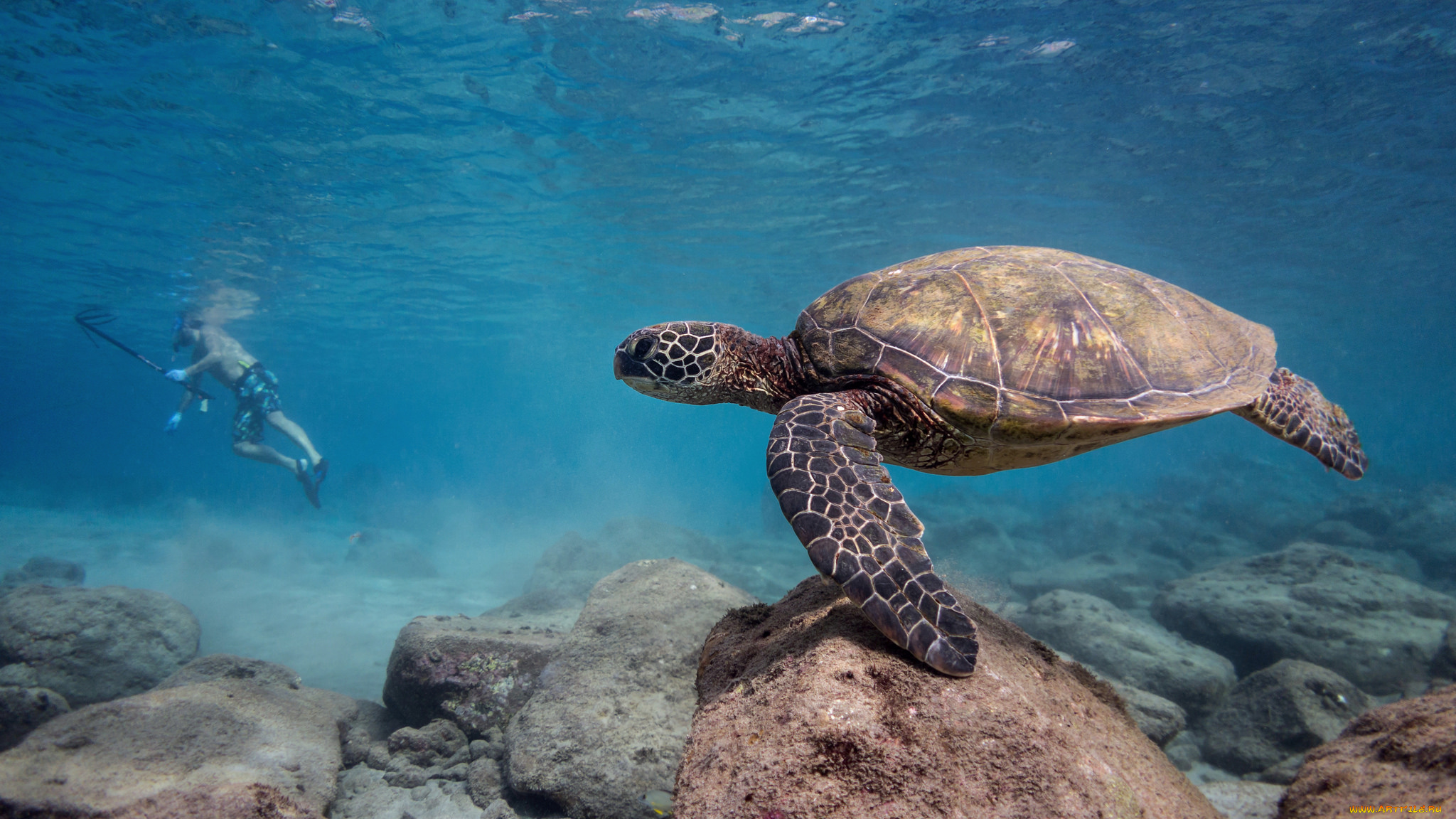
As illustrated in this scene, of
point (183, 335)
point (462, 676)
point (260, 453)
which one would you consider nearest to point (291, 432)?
point (260, 453)

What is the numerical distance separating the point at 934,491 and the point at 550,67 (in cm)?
2376

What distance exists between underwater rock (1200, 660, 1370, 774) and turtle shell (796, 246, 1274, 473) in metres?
4.63

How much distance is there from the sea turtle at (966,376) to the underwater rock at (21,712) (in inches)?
260

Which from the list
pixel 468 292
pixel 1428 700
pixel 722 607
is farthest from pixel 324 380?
pixel 1428 700

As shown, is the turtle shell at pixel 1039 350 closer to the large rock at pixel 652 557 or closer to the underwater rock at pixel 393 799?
the underwater rock at pixel 393 799

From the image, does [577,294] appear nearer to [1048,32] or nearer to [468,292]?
[468,292]

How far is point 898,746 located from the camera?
1.61 meters

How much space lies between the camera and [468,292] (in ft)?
88.5

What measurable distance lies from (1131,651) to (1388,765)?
665 cm

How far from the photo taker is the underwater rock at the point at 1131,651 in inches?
261

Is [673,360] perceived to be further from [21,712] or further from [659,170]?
[659,170]

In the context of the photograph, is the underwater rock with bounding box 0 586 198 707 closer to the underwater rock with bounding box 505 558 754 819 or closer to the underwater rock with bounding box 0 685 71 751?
the underwater rock with bounding box 0 685 71 751

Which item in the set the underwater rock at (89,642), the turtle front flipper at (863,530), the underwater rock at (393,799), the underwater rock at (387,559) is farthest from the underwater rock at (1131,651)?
the underwater rock at (387,559)

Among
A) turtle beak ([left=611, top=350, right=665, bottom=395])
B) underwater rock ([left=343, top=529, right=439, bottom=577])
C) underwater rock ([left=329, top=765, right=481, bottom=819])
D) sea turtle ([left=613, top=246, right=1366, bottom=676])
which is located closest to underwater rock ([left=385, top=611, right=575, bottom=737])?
underwater rock ([left=329, top=765, right=481, bottom=819])
